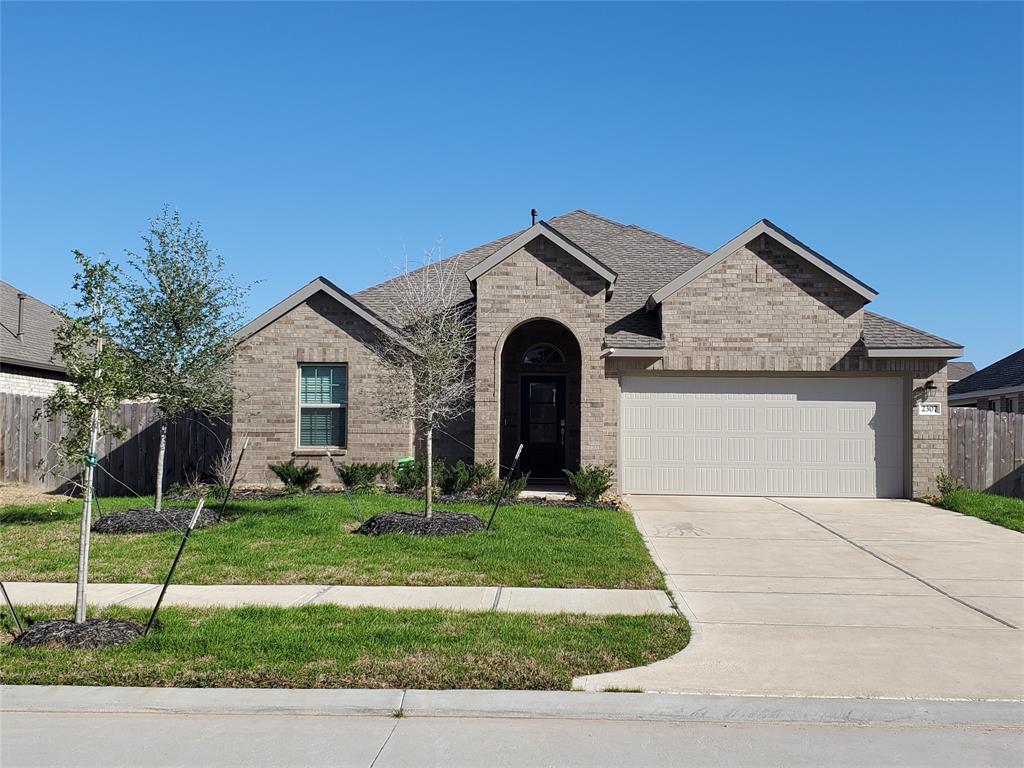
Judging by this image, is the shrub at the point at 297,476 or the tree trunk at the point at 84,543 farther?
the shrub at the point at 297,476

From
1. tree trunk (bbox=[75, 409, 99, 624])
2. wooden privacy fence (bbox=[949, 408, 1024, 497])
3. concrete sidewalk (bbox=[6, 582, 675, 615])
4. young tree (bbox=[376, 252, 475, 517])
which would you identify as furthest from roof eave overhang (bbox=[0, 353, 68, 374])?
wooden privacy fence (bbox=[949, 408, 1024, 497])

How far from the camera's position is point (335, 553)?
10.5 m

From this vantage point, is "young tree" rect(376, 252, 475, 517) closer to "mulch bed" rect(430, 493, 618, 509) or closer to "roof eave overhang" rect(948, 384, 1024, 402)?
"mulch bed" rect(430, 493, 618, 509)

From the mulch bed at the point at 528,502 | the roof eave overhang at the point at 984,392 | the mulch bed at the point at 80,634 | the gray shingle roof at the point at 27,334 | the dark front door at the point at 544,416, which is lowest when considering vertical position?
the mulch bed at the point at 80,634

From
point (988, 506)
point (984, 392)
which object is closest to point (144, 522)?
point (988, 506)

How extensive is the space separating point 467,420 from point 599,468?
313cm

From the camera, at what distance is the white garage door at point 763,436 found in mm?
Answer: 17250

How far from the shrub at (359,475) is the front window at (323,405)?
1.01 metres

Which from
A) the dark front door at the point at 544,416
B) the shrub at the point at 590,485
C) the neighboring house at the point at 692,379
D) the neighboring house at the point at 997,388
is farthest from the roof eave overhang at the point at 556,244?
the neighboring house at the point at 997,388

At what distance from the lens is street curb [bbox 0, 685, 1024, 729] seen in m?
5.46

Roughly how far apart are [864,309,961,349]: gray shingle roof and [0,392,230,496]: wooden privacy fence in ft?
43.9

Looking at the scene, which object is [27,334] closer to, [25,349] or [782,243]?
[25,349]

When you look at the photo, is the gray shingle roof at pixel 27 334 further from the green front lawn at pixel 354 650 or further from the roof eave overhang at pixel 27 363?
the green front lawn at pixel 354 650

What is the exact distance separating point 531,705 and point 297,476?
1148 cm
